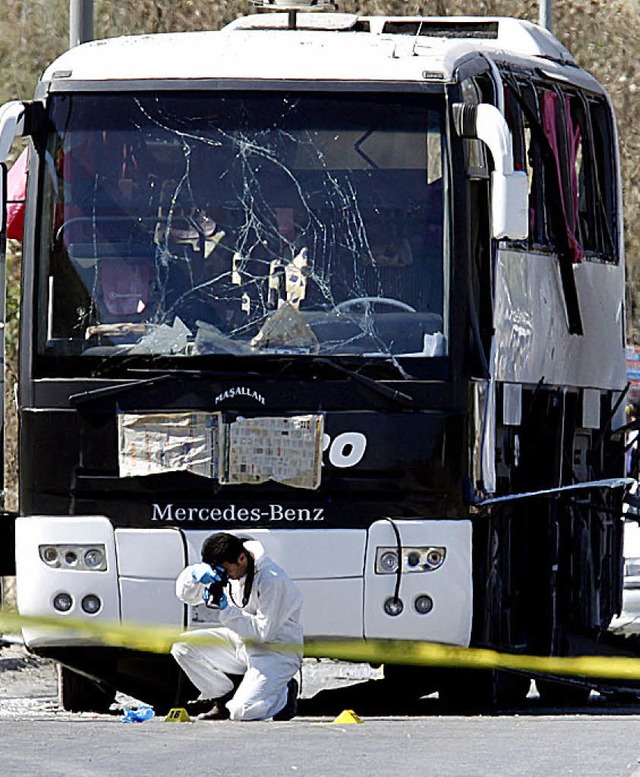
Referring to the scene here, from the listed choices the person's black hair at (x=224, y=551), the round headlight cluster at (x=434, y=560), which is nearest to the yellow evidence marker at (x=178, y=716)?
the person's black hair at (x=224, y=551)

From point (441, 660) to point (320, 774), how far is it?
356cm

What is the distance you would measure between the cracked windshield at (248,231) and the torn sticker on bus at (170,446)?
0.38 meters

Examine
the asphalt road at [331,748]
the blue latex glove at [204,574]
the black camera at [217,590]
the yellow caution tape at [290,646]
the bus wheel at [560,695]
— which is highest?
the blue latex glove at [204,574]

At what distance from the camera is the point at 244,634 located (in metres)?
11.8

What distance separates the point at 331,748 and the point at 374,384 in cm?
262

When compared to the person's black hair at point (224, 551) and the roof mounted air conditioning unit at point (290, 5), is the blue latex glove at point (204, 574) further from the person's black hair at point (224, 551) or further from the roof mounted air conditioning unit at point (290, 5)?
the roof mounted air conditioning unit at point (290, 5)

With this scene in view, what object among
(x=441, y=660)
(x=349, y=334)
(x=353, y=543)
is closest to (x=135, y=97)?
(x=349, y=334)

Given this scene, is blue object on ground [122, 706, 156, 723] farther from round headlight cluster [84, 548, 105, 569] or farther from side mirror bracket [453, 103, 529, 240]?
side mirror bracket [453, 103, 529, 240]

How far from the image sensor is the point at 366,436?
1160cm

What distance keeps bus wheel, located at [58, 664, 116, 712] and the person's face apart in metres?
2.00

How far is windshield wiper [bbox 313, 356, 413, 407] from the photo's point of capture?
1155 cm

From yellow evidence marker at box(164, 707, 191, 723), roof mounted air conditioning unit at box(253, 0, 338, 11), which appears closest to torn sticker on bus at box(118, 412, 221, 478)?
yellow evidence marker at box(164, 707, 191, 723)

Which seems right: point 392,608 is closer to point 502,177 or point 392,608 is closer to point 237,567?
point 237,567

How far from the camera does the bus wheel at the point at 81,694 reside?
42.8ft
